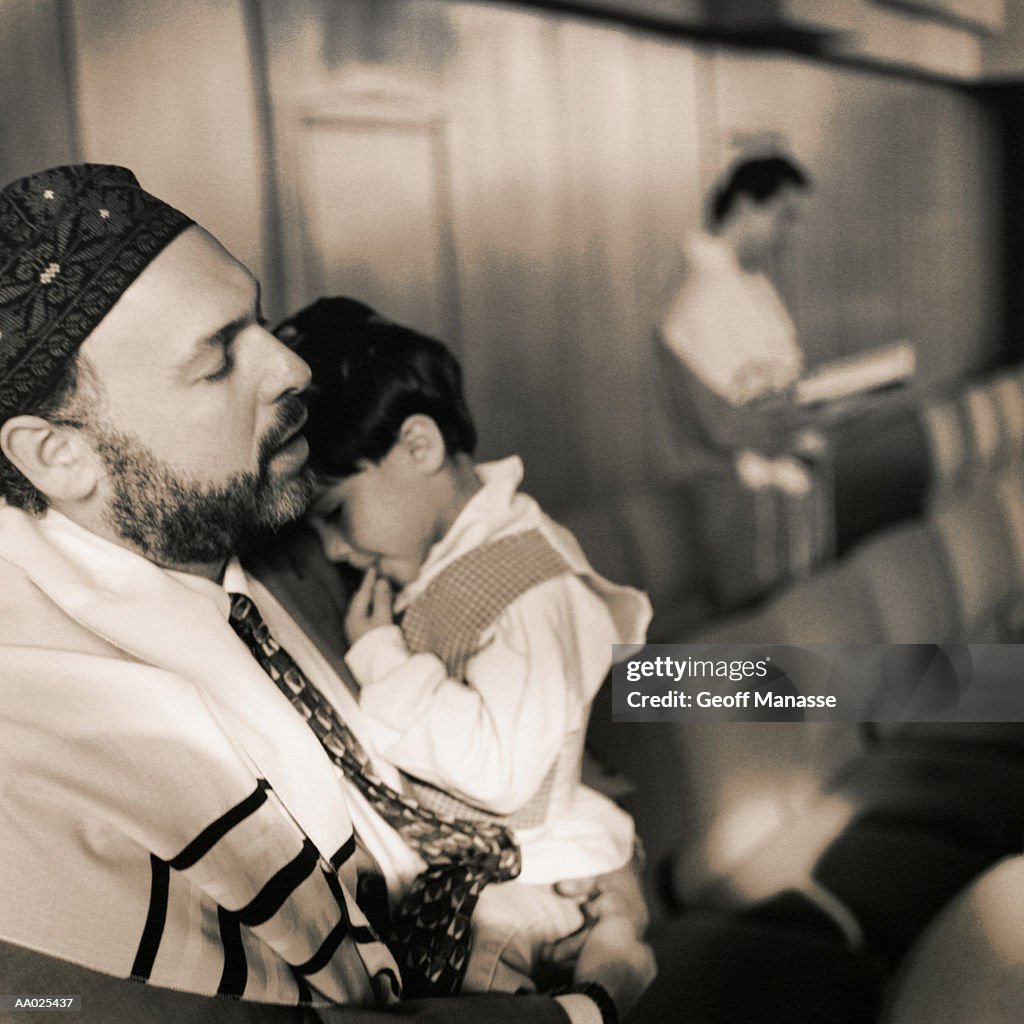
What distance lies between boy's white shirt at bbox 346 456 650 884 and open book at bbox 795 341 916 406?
0.25m

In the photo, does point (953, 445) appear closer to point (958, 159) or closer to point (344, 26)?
point (958, 159)

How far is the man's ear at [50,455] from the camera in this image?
587mm

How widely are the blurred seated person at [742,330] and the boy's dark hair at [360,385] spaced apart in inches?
9.2

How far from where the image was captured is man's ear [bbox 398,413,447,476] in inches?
28.2

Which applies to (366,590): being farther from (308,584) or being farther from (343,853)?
(343,853)

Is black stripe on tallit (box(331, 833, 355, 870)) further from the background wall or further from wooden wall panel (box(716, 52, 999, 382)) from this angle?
wooden wall panel (box(716, 52, 999, 382))

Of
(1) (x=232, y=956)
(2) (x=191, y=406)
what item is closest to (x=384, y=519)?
(2) (x=191, y=406)

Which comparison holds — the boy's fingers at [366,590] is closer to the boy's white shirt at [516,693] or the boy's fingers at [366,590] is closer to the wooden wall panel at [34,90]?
the boy's white shirt at [516,693]

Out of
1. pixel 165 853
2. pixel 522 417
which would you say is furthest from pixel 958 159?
pixel 165 853

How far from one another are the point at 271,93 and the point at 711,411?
413mm

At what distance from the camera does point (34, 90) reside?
63 cm

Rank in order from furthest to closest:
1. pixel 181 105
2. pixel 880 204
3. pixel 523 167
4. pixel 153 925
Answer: pixel 880 204
pixel 523 167
pixel 181 105
pixel 153 925

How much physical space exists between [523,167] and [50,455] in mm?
402

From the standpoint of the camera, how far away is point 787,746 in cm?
92
